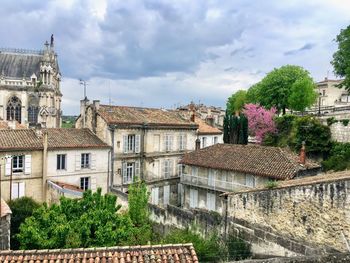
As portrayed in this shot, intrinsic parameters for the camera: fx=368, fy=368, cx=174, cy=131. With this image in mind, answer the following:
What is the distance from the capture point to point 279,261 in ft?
35.5

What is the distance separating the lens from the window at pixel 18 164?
27062mm

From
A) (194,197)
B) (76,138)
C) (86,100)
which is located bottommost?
(194,197)

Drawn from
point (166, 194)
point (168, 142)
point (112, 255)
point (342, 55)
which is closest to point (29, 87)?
point (168, 142)

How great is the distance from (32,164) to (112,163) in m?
7.15

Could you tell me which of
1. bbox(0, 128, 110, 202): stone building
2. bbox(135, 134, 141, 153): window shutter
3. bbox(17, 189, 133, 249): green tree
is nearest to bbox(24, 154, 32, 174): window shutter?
bbox(0, 128, 110, 202): stone building

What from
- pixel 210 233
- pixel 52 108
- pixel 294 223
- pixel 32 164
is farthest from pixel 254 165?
pixel 52 108

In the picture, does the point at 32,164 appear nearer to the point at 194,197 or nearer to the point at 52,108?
the point at 194,197

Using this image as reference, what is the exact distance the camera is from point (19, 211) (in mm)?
23672

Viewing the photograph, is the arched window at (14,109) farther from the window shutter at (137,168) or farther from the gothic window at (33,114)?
the window shutter at (137,168)

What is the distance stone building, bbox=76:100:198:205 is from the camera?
33156 mm

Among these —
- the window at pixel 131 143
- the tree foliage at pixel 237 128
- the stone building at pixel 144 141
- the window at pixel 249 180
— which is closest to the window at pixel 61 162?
the stone building at pixel 144 141

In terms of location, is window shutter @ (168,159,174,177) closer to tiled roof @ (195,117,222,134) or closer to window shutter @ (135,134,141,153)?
window shutter @ (135,134,141,153)

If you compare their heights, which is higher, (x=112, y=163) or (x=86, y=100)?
(x=86, y=100)

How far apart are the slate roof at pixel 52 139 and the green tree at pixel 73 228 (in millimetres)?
11648
